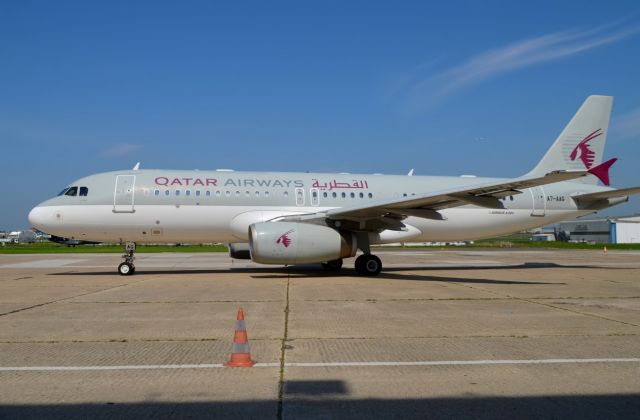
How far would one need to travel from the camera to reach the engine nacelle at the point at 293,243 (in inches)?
543

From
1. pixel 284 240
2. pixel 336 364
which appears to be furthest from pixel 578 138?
pixel 336 364

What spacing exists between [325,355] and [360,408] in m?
1.71

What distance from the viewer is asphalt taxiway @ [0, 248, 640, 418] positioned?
407 centimetres

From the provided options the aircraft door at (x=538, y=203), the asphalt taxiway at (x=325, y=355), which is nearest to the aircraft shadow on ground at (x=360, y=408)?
the asphalt taxiway at (x=325, y=355)

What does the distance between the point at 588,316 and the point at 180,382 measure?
A: 21.6 ft

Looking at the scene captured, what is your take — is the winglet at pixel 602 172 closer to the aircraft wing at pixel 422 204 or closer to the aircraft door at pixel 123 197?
the aircraft wing at pixel 422 204

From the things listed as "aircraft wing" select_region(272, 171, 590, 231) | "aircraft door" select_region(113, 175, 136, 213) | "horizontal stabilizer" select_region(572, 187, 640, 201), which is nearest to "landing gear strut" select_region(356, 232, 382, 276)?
"aircraft wing" select_region(272, 171, 590, 231)

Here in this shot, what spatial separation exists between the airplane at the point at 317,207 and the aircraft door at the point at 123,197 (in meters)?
0.03

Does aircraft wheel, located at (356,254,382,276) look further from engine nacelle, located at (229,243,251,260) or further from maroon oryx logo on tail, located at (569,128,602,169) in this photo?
maroon oryx logo on tail, located at (569,128,602,169)

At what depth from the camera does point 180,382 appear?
15.3 feet

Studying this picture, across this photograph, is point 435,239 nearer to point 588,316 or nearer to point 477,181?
point 477,181

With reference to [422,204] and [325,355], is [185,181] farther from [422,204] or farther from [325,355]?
[325,355]

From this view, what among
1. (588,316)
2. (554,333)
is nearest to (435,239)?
(588,316)

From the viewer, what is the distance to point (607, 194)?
1744cm
